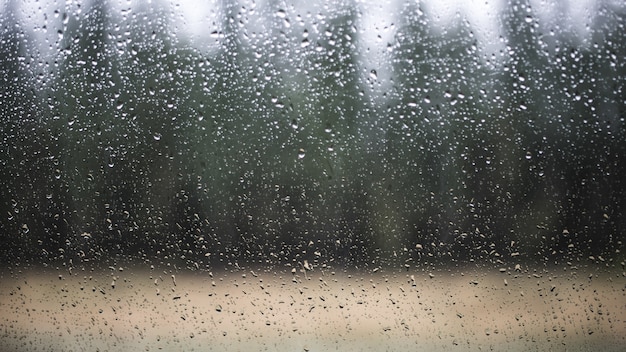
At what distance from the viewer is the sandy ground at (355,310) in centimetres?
146

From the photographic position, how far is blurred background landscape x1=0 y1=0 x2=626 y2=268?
4.79 ft

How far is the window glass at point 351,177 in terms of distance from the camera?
4.78ft

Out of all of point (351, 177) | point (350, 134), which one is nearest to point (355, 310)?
point (351, 177)

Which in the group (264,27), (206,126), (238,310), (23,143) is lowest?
(238,310)

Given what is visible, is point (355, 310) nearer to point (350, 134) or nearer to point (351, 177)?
point (351, 177)

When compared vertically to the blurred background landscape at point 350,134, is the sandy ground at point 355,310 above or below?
below

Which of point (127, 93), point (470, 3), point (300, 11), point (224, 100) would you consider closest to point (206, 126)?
point (224, 100)

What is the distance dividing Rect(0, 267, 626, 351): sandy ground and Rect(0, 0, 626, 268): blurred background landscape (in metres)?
0.05

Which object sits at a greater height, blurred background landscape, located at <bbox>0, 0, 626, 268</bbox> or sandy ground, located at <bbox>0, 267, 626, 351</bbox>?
blurred background landscape, located at <bbox>0, 0, 626, 268</bbox>

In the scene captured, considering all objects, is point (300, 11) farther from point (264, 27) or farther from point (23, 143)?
point (23, 143)

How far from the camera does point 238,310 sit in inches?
59.2

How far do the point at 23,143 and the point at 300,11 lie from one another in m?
0.80

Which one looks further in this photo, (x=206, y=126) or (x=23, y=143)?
(x=23, y=143)

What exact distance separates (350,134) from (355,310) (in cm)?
41
